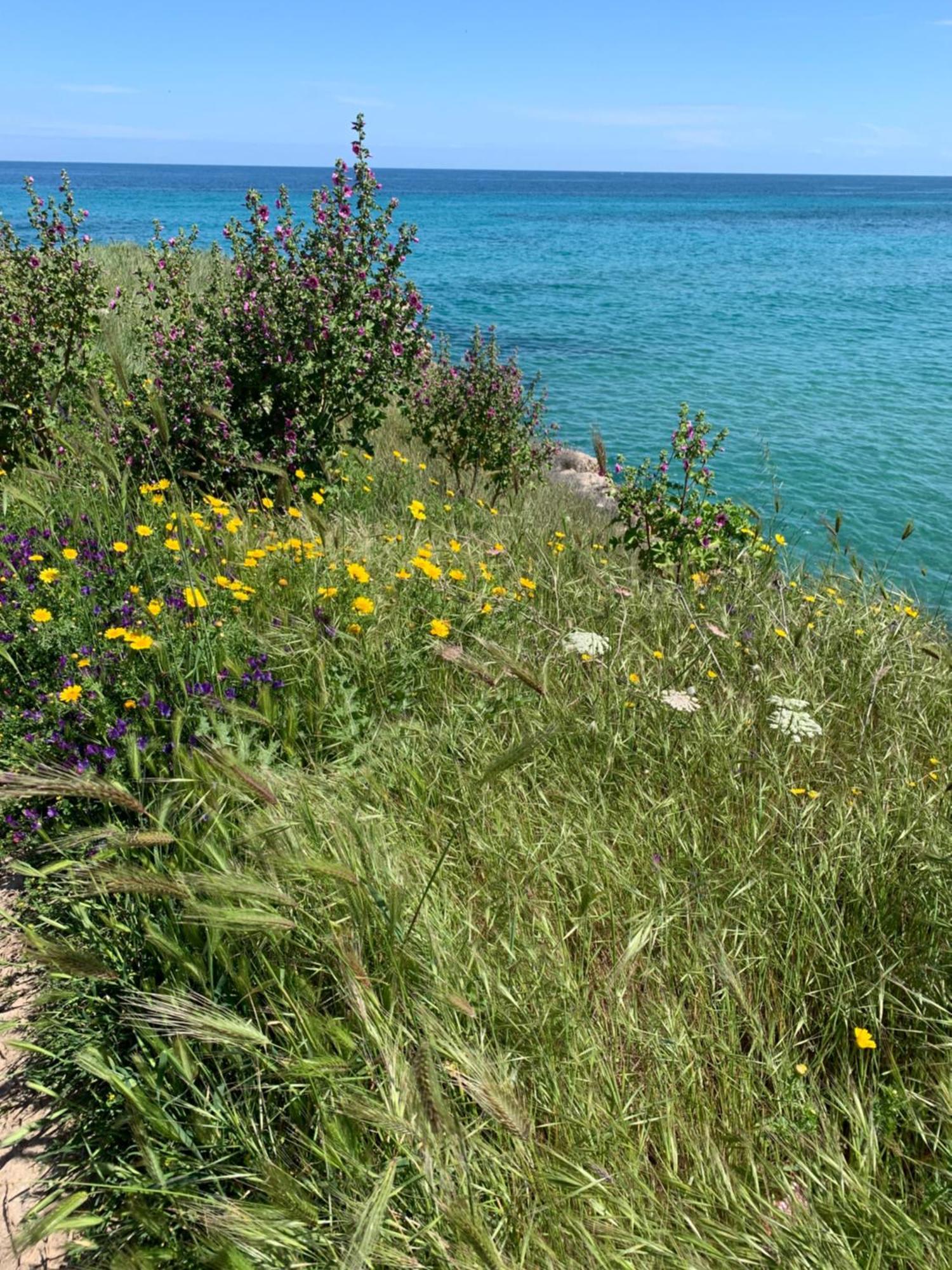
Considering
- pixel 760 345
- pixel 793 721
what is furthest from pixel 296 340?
pixel 760 345

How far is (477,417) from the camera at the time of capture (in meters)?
7.23

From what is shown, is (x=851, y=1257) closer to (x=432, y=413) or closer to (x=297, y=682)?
(x=297, y=682)

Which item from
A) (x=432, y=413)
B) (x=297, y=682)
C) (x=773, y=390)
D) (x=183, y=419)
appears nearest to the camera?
(x=297, y=682)

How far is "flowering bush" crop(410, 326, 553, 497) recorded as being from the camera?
7285 mm

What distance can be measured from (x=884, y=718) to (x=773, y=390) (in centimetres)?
1519

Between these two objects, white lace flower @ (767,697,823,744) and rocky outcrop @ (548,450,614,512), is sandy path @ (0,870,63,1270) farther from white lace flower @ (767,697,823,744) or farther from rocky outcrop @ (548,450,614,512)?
rocky outcrop @ (548,450,614,512)

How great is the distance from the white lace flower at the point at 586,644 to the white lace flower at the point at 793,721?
71 centimetres

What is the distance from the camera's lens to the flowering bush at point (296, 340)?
555 centimetres

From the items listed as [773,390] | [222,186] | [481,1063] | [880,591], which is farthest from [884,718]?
[222,186]

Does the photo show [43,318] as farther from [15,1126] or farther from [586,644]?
[15,1126]

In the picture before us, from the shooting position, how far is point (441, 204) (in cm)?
10431

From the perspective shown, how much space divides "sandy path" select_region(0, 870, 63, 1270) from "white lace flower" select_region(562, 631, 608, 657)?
7.01ft

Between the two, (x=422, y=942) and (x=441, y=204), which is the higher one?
(x=441, y=204)

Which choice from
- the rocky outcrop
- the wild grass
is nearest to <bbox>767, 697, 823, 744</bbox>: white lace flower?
the wild grass
